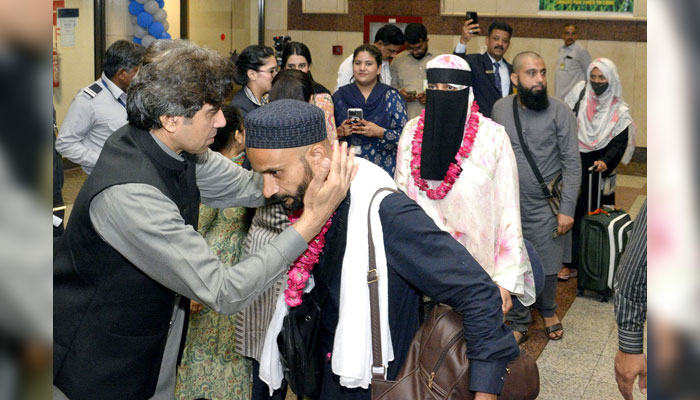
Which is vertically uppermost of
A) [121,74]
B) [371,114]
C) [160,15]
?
[160,15]

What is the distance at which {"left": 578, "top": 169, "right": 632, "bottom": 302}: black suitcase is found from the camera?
6.11 meters

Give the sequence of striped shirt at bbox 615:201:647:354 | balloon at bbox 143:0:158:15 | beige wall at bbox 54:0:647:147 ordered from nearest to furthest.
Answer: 1. striped shirt at bbox 615:201:647:354
2. beige wall at bbox 54:0:647:147
3. balloon at bbox 143:0:158:15

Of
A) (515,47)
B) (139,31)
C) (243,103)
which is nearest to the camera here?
(243,103)

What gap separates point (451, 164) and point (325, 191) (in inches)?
65.9

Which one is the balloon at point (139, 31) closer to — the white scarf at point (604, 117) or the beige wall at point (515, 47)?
the beige wall at point (515, 47)

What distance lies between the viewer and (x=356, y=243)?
213cm

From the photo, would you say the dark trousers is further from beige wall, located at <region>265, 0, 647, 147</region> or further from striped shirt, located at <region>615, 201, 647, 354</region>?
beige wall, located at <region>265, 0, 647, 147</region>

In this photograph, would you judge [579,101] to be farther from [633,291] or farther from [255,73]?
[633,291]

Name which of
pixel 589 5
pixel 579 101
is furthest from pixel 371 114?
pixel 589 5

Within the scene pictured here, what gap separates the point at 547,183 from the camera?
538cm

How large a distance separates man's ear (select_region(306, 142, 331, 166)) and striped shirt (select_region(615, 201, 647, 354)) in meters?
0.94

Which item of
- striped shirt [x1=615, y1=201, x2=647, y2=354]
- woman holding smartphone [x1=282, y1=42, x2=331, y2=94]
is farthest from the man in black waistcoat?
woman holding smartphone [x1=282, y1=42, x2=331, y2=94]

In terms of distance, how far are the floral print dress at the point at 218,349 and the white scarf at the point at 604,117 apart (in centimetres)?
425

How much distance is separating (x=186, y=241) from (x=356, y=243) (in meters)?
0.47
